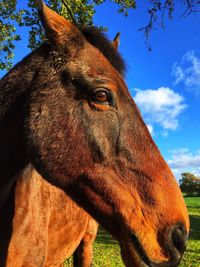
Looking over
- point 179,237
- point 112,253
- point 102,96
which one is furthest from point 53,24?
point 112,253

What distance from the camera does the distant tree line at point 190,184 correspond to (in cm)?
4875

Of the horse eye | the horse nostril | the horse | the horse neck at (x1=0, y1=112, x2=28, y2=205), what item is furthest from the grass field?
the horse eye

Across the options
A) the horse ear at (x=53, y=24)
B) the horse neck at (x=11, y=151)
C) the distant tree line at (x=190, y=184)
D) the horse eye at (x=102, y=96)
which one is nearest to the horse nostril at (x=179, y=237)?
the horse eye at (x=102, y=96)

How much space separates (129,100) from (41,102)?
753 mm

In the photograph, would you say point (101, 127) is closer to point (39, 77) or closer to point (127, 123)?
point (127, 123)

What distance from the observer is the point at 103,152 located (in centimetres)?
266

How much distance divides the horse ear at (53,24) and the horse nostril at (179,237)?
6.16 ft

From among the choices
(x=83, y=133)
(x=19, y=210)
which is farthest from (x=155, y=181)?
(x=19, y=210)

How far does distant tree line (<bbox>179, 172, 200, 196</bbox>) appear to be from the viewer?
48750 mm

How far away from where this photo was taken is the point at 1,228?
126 inches

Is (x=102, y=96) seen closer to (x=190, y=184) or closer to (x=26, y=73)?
(x=26, y=73)

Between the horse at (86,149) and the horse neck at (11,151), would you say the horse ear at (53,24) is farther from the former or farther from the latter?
the horse neck at (11,151)

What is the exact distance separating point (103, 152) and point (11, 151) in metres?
0.92

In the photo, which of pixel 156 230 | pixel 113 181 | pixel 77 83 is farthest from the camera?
pixel 77 83
